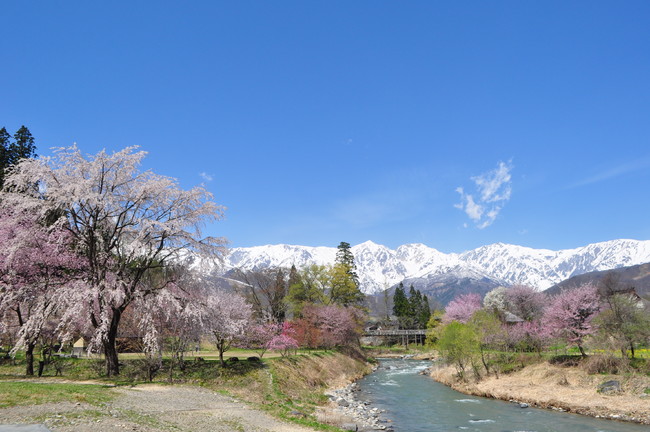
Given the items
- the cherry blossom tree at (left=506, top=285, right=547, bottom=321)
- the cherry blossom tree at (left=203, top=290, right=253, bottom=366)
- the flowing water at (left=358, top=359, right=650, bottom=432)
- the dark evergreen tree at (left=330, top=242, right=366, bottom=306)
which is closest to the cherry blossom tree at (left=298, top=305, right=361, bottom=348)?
the dark evergreen tree at (left=330, top=242, right=366, bottom=306)

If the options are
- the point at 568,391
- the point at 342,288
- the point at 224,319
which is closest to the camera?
the point at 224,319

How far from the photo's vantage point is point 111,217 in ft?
79.2

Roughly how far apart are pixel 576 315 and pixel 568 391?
1001 centimetres

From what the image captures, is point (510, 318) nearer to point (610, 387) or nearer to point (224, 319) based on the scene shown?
point (610, 387)

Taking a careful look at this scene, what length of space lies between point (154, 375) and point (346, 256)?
59.3 m

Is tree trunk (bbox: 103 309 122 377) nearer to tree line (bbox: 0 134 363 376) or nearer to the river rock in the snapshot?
tree line (bbox: 0 134 363 376)

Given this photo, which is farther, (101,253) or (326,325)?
(326,325)

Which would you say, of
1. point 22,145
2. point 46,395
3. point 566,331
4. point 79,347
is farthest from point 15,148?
point 566,331

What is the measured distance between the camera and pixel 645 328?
3105 centimetres

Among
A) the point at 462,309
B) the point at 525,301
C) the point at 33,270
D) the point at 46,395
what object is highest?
the point at 33,270

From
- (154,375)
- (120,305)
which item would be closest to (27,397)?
(120,305)

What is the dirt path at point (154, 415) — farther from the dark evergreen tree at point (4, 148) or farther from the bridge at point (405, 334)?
the bridge at point (405, 334)

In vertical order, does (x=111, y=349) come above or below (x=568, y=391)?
above

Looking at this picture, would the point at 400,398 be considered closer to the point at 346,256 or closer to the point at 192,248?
the point at 192,248
